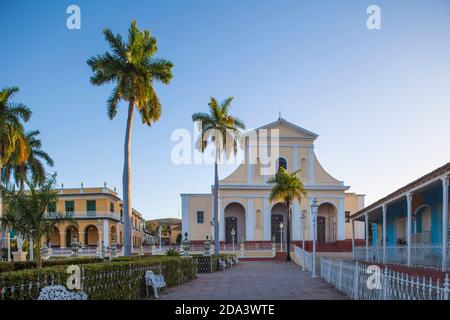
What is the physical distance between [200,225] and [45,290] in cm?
4162

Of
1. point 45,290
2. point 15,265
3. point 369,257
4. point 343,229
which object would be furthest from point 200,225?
point 45,290

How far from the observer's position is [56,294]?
27.7 feet

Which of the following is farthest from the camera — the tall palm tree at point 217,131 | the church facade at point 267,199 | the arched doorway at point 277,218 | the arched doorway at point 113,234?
the arched doorway at point 113,234

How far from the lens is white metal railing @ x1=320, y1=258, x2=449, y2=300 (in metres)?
8.05

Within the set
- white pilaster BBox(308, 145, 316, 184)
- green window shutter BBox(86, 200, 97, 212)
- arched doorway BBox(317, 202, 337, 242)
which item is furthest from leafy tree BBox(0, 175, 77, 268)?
green window shutter BBox(86, 200, 97, 212)

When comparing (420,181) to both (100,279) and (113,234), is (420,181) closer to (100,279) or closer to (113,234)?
(100,279)

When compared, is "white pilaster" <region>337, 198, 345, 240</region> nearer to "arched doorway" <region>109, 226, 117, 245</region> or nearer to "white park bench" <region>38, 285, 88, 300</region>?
"arched doorway" <region>109, 226, 117, 245</region>

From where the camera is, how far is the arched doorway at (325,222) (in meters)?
50.1

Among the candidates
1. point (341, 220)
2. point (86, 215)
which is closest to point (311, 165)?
point (341, 220)

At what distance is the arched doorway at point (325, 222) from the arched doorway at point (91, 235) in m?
24.3

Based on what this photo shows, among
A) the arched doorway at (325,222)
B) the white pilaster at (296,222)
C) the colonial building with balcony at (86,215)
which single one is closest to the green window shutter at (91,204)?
the colonial building with balcony at (86,215)

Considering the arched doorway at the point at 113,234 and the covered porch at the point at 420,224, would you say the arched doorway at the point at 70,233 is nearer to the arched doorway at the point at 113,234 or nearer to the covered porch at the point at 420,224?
the arched doorway at the point at 113,234

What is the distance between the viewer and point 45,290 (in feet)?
27.3
